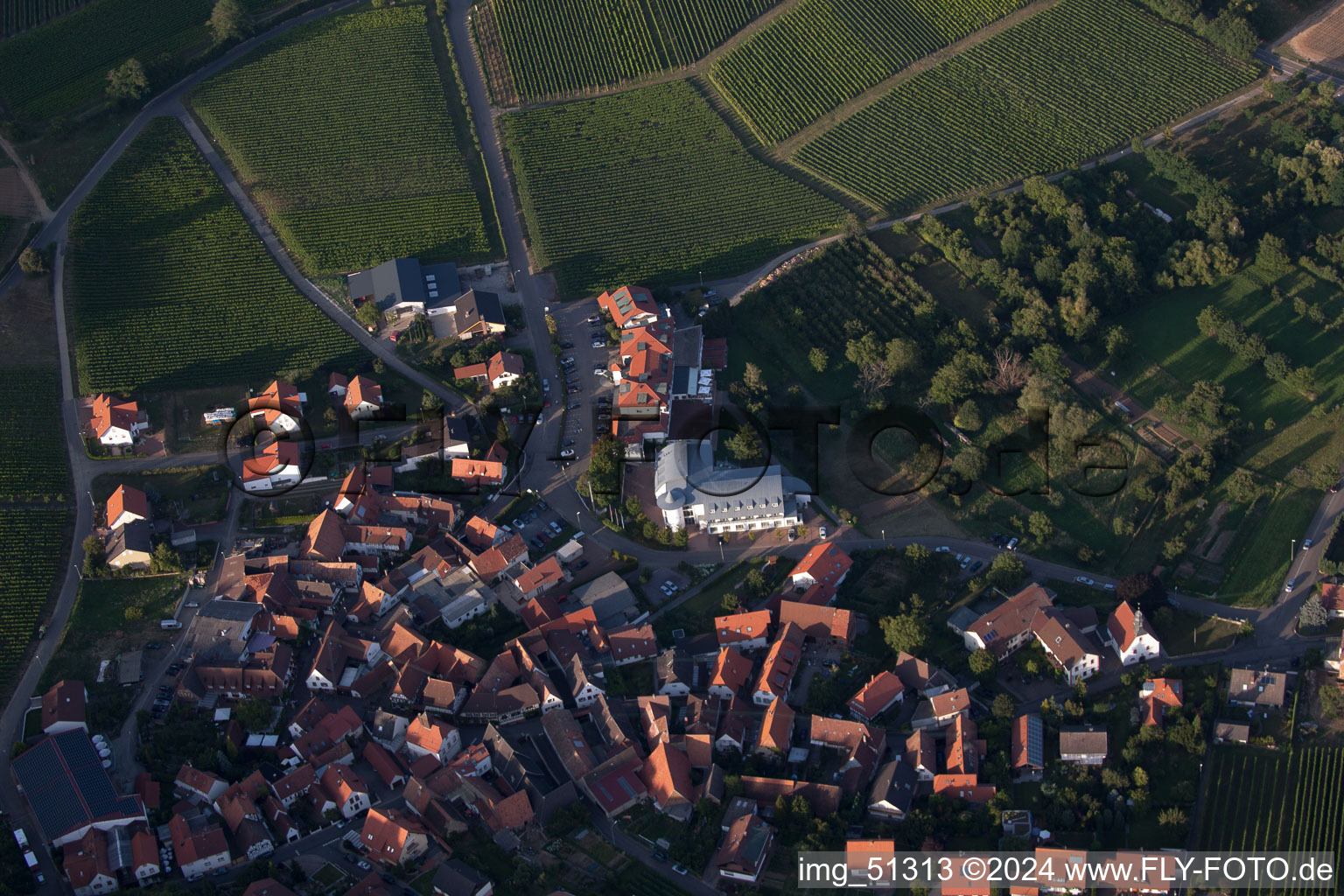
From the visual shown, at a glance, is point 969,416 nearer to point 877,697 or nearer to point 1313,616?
point 877,697

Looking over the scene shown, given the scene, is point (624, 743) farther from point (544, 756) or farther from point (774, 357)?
point (774, 357)

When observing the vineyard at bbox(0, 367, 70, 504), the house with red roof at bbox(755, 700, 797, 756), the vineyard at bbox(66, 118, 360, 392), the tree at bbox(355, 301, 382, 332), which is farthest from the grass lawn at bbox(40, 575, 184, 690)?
the house with red roof at bbox(755, 700, 797, 756)

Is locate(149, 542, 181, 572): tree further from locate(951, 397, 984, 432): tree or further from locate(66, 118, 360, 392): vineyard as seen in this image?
locate(951, 397, 984, 432): tree

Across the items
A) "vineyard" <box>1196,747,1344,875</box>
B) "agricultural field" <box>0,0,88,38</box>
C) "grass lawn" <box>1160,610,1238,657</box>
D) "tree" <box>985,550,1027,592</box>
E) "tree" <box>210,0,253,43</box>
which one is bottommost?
"vineyard" <box>1196,747,1344,875</box>

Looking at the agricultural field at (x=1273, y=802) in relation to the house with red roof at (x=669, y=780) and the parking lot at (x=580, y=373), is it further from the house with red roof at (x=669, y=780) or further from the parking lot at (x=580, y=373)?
the parking lot at (x=580, y=373)

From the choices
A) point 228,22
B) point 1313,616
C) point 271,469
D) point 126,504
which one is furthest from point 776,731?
point 228,22

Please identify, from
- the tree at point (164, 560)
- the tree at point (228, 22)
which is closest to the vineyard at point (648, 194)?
the tree at point (228, 22)

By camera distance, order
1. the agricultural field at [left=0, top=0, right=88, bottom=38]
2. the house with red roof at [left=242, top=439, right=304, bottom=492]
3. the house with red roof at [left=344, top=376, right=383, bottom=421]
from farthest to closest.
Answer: the agricultural field at [left=0, top=0, right=88, bottom=38] → the house with red roof at [left=344, top=376, right=383, bottom=421] → the house with red roof at [left=242, top=439, right=304, bottom=492]
